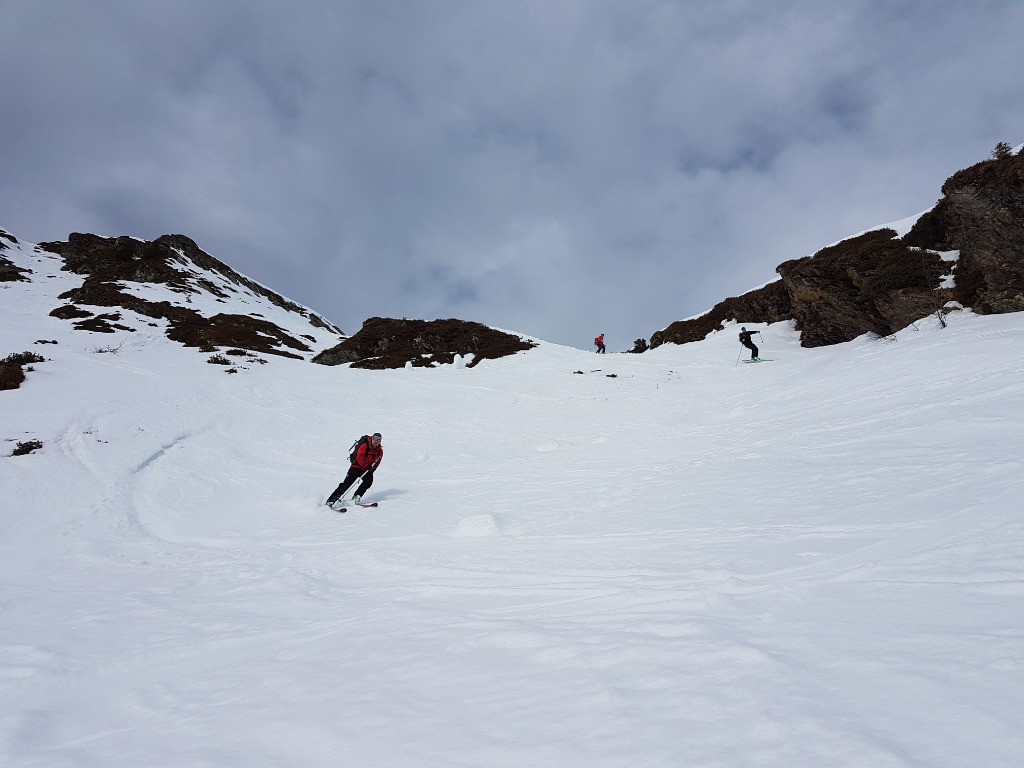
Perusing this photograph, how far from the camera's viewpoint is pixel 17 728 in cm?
256

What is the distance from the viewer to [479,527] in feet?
20.7

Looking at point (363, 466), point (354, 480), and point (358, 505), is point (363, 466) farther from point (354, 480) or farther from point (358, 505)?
point (358, 505)

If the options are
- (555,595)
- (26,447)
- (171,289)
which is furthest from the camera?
(171,289)

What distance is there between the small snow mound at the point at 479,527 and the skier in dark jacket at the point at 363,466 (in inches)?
137

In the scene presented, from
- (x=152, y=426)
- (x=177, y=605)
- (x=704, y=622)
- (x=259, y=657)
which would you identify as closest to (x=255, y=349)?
(x=152, y=426)

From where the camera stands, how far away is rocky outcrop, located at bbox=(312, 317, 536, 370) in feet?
96.7

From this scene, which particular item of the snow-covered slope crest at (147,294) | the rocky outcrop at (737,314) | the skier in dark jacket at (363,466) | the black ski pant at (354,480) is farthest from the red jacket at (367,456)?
the rocky outcrop at (737,314)

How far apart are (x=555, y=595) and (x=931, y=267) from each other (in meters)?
20.8

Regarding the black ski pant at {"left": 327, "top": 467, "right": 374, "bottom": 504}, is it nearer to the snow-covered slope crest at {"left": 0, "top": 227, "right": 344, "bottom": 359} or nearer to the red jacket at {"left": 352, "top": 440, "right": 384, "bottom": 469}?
the red jacket at {"left": 352, "top": 440, "right": 384, "bottom": 469}

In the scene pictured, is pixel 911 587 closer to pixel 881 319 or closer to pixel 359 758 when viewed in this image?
pixel 359 758

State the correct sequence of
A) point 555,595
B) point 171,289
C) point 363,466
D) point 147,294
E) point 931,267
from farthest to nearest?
point 171,289
point 147,294
point 931,267
point 363,466
point 555,595


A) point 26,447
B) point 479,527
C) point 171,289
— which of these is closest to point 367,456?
point 479,527

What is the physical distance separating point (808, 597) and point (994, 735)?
131 centimetres

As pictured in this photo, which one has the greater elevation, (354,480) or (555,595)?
(354,480)
